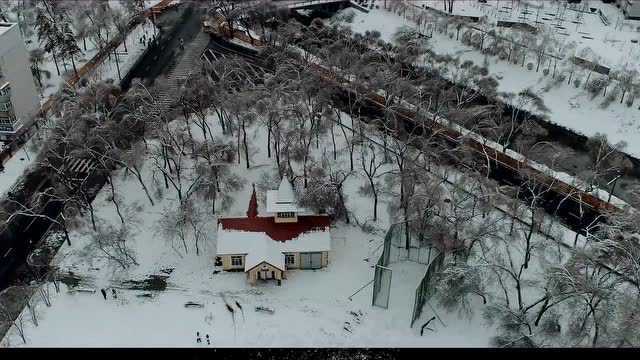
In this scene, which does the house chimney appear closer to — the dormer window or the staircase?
the dormer window

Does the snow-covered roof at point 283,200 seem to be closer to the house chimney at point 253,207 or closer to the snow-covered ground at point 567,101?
the house chimney at point 253,207

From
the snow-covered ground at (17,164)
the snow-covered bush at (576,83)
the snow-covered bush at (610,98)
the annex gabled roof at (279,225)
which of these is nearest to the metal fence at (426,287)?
the annex gabled roof at (279,225)

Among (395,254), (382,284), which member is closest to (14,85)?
(395,254)

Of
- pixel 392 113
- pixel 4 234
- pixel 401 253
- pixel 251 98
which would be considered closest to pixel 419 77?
pixel 392 113

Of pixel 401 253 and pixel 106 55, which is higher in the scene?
pixel 106 55

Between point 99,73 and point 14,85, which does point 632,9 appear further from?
point 14,85

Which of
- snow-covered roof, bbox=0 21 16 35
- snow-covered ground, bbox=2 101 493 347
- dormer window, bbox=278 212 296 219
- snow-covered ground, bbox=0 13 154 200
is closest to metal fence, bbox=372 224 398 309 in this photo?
snow-covered ground, bbox=2 101 493 347

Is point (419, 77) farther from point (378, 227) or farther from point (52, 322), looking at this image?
point (52, 322)
